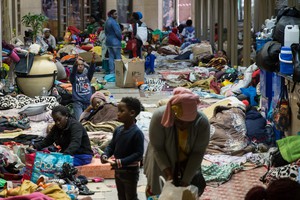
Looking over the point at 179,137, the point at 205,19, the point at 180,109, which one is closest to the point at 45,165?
the point at 179,137

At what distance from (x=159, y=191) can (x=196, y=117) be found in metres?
0.74

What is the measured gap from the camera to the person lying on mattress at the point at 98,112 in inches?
543

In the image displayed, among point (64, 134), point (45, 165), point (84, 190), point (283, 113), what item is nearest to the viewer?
point (45, 165)

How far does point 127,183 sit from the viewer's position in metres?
8.16

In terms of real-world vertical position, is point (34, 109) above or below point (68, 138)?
below

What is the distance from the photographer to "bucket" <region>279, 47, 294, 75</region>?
1163 cm

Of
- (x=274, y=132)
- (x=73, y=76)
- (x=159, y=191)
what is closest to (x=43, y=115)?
(x=73, y=76)

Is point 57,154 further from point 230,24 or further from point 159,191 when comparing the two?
point 230,24

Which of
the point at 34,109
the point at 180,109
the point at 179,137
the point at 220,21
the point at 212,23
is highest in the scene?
the point at 220,21

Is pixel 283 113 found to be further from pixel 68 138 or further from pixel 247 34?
pixel 247 34

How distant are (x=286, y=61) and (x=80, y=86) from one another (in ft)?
13.3

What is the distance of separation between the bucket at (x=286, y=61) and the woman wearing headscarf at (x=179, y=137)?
4707 mm

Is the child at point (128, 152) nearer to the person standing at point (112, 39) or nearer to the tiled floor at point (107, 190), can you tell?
the tiled floor at point (107, 190)

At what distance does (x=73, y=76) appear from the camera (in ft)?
47.3
